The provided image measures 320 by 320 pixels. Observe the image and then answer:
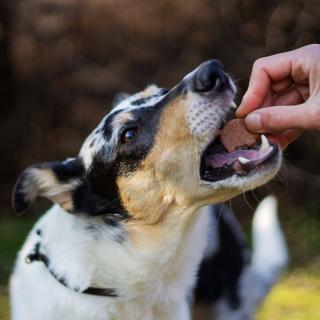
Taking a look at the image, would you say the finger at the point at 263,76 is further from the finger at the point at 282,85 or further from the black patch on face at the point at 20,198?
the black patch on face at the point at 20,198

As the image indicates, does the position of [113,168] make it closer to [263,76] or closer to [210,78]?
[210,78]

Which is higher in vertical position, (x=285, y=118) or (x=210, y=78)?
(x=210, y=78)

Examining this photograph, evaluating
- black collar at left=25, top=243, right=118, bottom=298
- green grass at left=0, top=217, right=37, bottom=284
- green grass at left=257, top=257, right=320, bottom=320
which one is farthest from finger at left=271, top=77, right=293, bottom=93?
green grass at left=0, top=217, right=37, bottom=284

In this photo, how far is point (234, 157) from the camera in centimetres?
371

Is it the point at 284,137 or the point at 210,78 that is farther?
the point at 284,137

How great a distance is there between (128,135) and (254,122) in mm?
626

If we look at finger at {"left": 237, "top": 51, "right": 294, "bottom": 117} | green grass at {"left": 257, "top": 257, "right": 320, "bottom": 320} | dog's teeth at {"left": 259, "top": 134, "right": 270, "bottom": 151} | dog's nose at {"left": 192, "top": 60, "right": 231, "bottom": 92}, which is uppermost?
dog's nose at {"left": 192, "top": 60, "right": 231, "bottom": 92}

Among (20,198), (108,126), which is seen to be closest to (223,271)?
(108,126)

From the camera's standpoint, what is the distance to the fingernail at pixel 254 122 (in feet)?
12.2

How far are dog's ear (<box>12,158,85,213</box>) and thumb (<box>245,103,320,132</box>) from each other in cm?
93

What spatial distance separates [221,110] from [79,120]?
4.99 meters

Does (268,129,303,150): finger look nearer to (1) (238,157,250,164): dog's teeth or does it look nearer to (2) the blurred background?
(1) (238,157,250,164): dog's teeth

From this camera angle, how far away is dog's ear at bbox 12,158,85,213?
3.95 m

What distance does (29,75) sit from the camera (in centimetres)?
865
